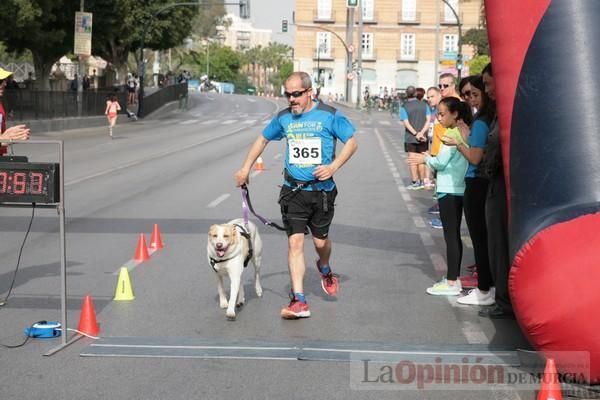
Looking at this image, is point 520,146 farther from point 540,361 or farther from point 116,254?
point 116,254

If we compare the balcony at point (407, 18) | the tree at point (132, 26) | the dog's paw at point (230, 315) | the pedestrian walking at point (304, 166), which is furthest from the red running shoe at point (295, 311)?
the balcony at point (407, 18)

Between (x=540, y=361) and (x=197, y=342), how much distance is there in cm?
231

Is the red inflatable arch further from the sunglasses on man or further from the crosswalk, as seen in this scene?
the crosswalk

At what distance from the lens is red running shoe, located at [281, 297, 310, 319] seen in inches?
309

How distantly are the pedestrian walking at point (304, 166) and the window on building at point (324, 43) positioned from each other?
310 ft

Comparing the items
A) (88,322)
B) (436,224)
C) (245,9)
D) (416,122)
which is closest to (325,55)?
(245,9)

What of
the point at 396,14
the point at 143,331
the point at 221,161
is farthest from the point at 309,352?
the point at 396,14

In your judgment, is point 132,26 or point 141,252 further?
point 132,26

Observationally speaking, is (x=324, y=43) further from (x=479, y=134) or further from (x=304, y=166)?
(x=304, y=166)

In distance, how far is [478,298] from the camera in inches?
342

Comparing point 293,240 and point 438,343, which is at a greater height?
point 293,240

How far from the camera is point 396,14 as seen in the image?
10212cm

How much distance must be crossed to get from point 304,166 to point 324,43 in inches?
3774

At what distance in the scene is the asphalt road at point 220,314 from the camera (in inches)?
239
